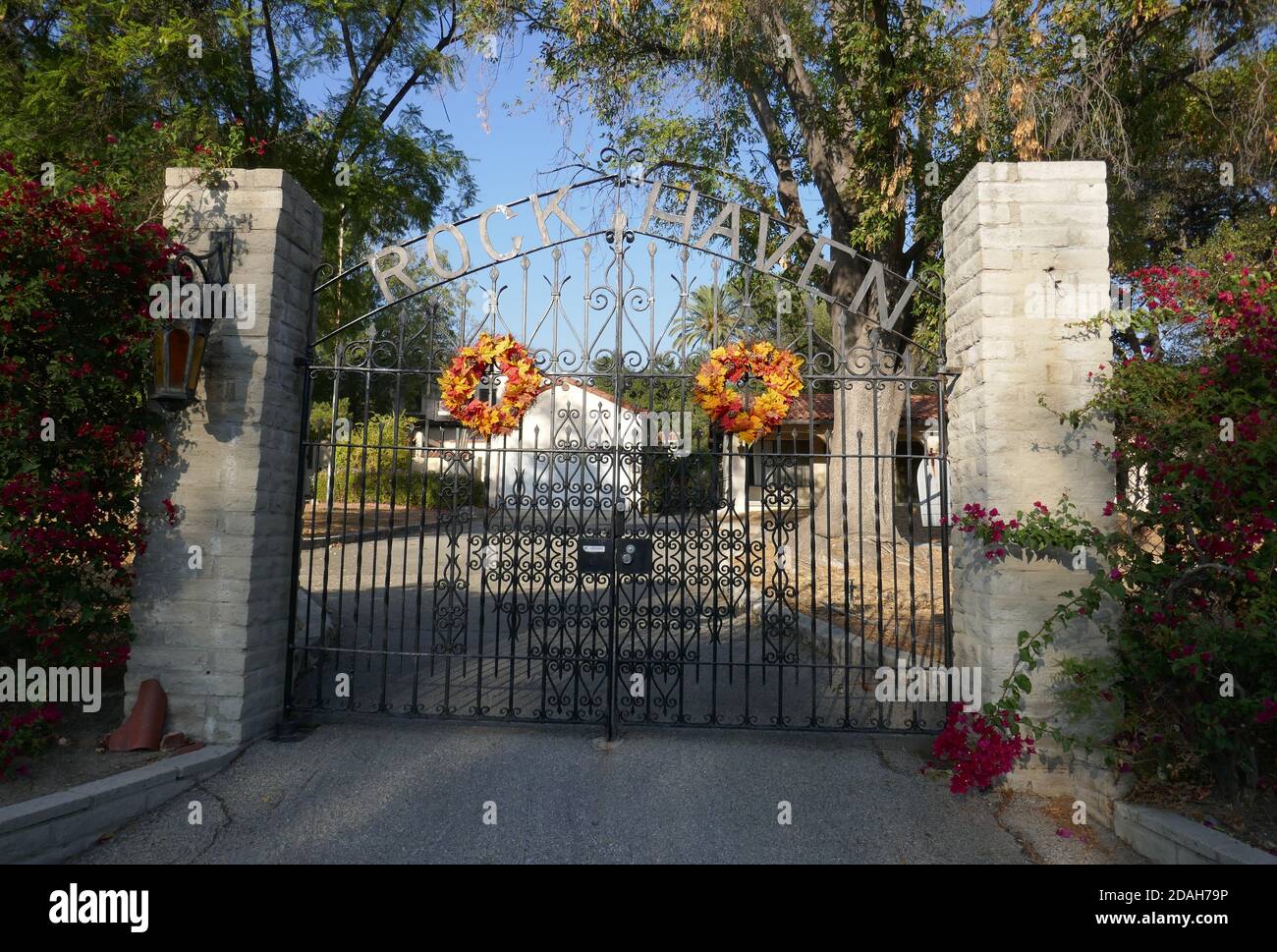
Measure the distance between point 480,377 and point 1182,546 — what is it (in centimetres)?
415

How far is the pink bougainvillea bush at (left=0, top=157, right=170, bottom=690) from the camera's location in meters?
3.91

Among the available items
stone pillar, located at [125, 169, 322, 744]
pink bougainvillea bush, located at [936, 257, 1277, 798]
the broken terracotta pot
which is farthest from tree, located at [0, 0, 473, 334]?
pink bougainvillea bush, located at [936, 257, 1277, 798]

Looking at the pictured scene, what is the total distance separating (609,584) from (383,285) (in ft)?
8.38

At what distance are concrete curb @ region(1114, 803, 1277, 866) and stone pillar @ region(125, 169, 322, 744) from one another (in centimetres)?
493

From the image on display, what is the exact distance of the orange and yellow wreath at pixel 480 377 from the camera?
482 cm

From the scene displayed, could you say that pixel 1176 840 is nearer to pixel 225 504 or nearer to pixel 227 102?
pixel 225 504

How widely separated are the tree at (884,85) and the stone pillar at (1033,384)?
3308 millimetres

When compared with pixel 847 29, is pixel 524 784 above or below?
below

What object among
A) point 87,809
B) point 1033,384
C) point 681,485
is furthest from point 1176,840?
point 87,809

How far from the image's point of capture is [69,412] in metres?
4.23

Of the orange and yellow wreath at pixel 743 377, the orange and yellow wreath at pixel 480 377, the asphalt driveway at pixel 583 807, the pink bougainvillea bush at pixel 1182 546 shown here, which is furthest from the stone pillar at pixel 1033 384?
the orange and yellow wreath at pixel 480 377
